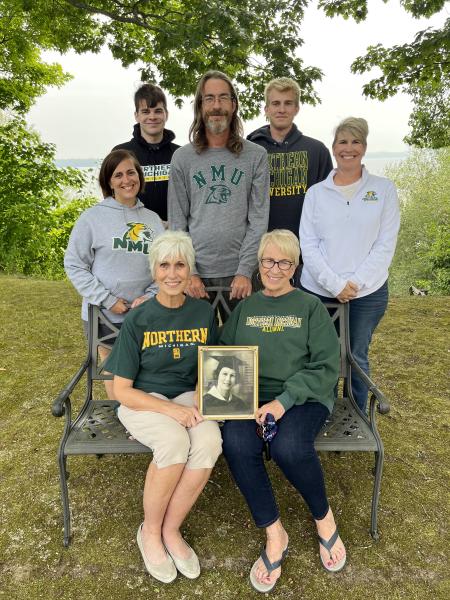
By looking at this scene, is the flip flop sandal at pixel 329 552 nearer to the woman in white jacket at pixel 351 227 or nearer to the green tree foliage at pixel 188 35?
the woman in white jacket at pixel 351 227

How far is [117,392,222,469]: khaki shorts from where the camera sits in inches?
97.0

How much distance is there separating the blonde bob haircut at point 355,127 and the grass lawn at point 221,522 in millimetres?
2282

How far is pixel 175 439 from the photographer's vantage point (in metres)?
2.48

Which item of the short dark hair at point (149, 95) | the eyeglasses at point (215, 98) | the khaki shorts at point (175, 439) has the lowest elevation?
the khaki shorts at point (175, 439)

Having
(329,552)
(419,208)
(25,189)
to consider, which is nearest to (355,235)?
(329,552)

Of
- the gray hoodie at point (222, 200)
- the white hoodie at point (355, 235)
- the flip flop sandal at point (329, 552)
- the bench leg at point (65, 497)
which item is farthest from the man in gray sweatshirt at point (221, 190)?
the flip flop sandal at point (329, 552)

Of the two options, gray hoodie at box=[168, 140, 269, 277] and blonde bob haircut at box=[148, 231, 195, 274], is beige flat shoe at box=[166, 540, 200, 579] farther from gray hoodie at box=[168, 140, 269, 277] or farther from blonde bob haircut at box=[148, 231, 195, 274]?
gray hoodie at box=[168, 140, 269, 277]

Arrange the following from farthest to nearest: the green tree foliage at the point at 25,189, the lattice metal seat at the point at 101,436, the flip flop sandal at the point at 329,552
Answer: the green tree foliage at the point at 25,189
the lattice metal seat at the point at 101,436
the flip flop sandal at the point at 329,552

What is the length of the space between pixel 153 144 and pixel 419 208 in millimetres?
35245

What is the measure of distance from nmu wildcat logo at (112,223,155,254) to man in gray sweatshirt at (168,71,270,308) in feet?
0.92

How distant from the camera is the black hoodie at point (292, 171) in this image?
3.63m

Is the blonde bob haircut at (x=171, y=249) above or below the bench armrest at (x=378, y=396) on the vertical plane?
above

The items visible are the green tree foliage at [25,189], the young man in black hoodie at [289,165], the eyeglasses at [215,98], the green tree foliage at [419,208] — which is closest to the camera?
the eyeglasses at [215,98]

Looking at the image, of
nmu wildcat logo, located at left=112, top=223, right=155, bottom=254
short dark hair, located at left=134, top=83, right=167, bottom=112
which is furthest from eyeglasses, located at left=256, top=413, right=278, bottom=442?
short dark hair, located at left=134, top=83, right=167, bottom=112
